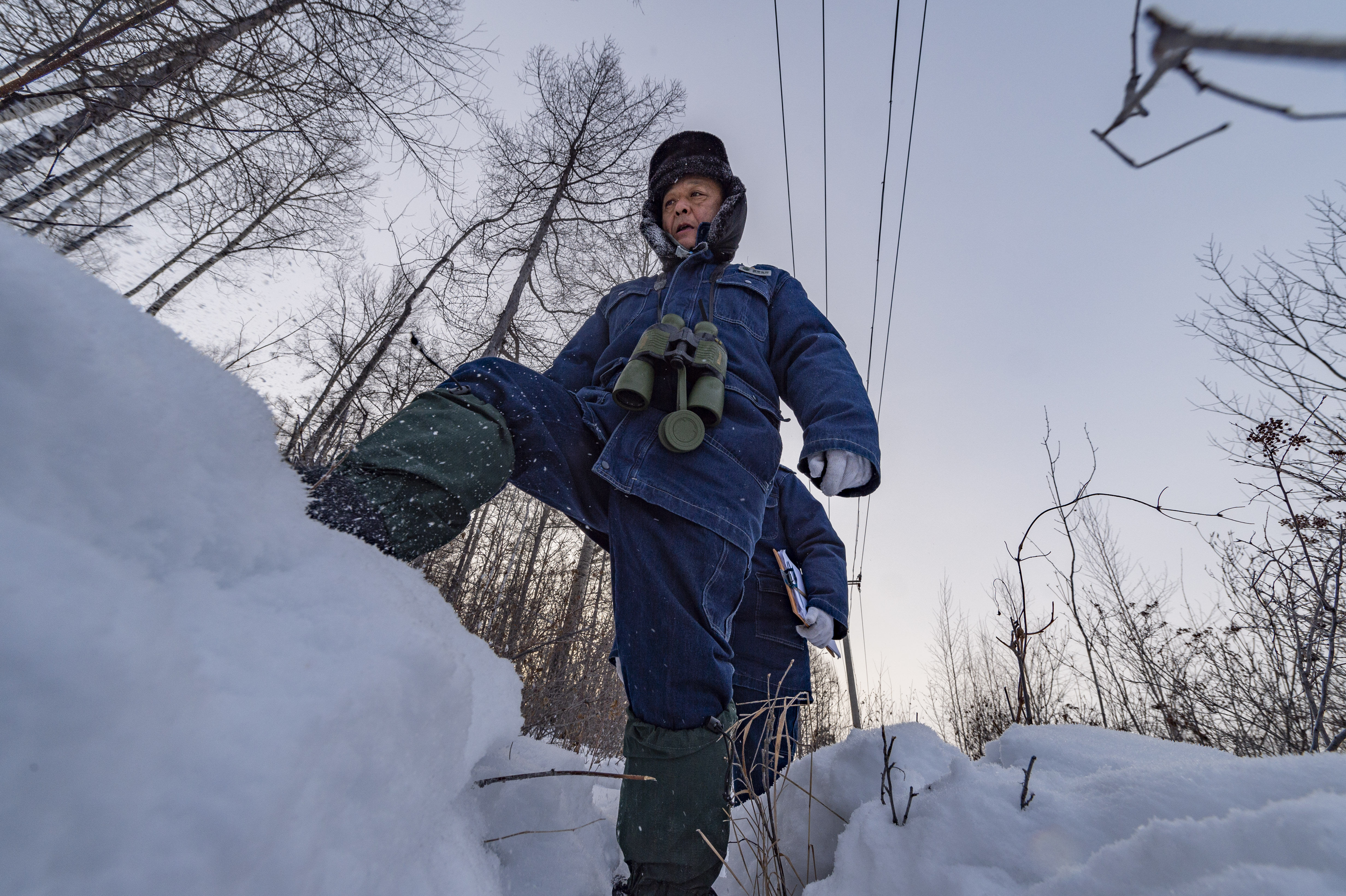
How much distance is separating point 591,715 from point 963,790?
585 centimetres

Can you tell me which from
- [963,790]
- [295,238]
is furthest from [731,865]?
[295,238]

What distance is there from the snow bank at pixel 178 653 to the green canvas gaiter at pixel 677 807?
20.9 inches

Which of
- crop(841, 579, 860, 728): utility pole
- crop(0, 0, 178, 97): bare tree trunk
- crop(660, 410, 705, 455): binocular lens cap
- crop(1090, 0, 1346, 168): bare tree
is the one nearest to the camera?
crop(1090, 0, 1346, 168): bare tree

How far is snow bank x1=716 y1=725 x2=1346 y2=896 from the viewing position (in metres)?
0.53

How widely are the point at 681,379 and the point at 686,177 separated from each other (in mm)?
1275

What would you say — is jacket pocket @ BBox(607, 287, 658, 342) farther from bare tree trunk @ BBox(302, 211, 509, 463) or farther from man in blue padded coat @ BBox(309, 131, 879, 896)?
bare tree trunk @ BBox(302, 211, 509, 463)

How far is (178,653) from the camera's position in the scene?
454mm

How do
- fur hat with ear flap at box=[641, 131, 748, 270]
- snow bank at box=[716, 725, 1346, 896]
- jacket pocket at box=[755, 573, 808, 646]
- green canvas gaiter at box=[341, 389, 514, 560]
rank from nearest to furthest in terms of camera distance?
snow bank at box=[716, 725, 1346, 896], green canvas gaiter at box=[341, 389, 514, 560], fur hat with ear flap at box=[641, 131, 748, 270], jacket pocket at box=[755, 573, 808, 646]

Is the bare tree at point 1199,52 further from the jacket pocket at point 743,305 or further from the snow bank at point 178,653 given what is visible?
the jacket pocket at point 743,305

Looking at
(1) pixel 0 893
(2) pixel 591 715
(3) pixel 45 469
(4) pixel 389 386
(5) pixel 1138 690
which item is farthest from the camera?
(4) pixel 389 386

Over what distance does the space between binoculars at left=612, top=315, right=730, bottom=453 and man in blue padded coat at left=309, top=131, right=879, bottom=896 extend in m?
0.02

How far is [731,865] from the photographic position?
56.3 inches

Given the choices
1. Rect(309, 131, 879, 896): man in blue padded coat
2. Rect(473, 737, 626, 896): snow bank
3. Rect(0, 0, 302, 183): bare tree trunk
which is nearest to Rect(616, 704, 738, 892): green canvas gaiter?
Rect(309, 131, 879, 896): man in blue padded coat

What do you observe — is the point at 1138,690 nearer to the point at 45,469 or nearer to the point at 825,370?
the point at 825,370
